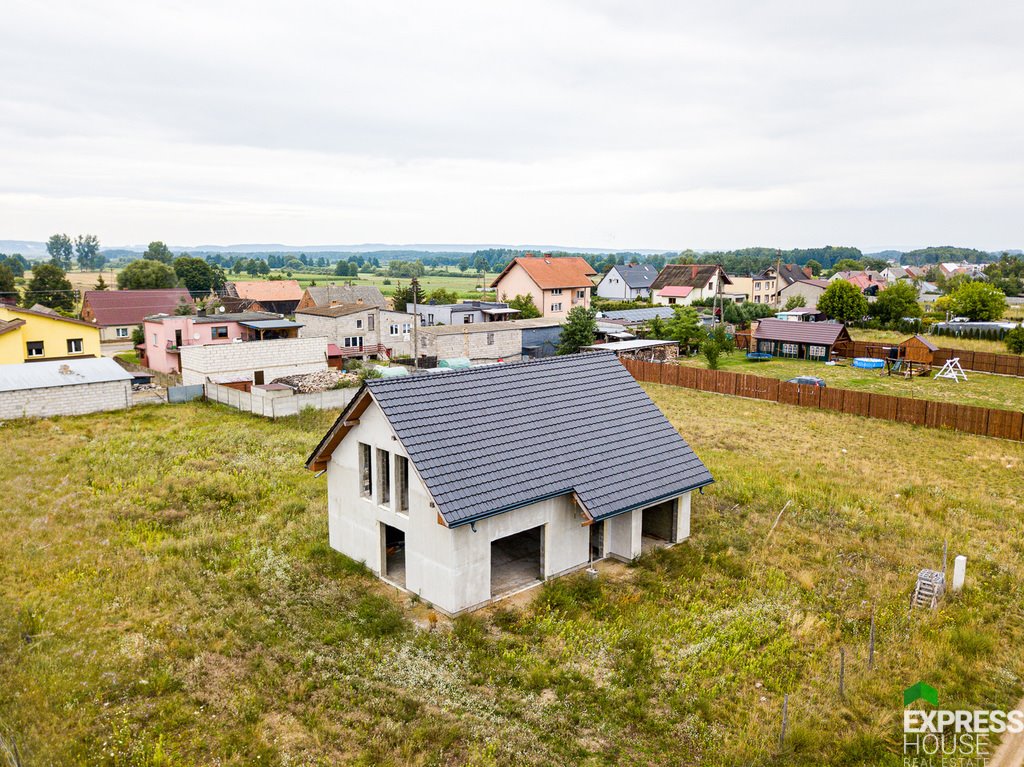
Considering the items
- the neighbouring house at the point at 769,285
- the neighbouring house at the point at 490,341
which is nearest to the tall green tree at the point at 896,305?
the neighbouring house at the point at 769,285

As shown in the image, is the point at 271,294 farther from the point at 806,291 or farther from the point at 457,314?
the point at 806,291

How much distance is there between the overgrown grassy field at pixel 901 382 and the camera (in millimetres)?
39287

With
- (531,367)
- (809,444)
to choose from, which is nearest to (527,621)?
(531,367)

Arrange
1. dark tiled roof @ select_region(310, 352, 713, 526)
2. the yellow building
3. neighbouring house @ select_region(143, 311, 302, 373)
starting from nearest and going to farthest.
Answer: dark tiled roof @ select_region(310, 352, 713, 526) → the yellow building → neighbouring house @ select_region(143, 311, 302, 373)

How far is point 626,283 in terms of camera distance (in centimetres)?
9762

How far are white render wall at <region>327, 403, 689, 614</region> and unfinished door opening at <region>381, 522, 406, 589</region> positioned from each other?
12cm

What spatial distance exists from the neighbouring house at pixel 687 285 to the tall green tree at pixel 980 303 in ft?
81.1

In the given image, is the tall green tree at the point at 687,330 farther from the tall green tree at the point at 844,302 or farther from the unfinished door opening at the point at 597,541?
the unfinished door opening at the point at 597,541

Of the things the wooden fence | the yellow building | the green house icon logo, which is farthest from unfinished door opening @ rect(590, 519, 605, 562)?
the yellow building

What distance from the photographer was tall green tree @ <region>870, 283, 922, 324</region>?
221 ft

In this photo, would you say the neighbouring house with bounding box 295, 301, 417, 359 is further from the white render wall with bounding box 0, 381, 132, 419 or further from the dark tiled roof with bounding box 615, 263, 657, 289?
the dark tiled roof with bounding box 615, 263, 657, 289

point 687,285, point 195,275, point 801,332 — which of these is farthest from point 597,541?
point 195,275

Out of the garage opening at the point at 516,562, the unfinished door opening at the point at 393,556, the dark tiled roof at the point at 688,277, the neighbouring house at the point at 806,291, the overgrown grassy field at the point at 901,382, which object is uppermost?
the dark tiled roof at the point at 688,277

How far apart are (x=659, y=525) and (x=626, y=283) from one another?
81.8 metres
